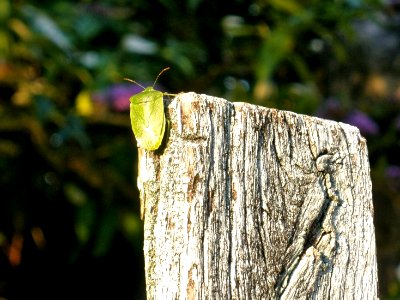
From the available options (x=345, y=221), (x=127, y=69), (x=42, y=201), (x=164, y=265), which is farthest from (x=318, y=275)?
(x=42, y=201)

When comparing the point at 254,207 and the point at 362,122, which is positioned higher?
the point at 362,122

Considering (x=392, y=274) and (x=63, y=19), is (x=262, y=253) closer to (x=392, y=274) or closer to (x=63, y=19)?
(x=63, y=19)

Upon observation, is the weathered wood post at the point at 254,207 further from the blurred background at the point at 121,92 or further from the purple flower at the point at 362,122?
the purple flower at the point at 362,122

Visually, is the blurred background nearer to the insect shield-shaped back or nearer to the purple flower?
the purple flower

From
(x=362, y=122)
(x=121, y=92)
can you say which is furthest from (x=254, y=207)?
(x=362, y=122)

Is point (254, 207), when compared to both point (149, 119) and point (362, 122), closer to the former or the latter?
point (149, 119)

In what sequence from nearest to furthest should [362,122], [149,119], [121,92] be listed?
[149,119]
[121,92]
[362,122]
